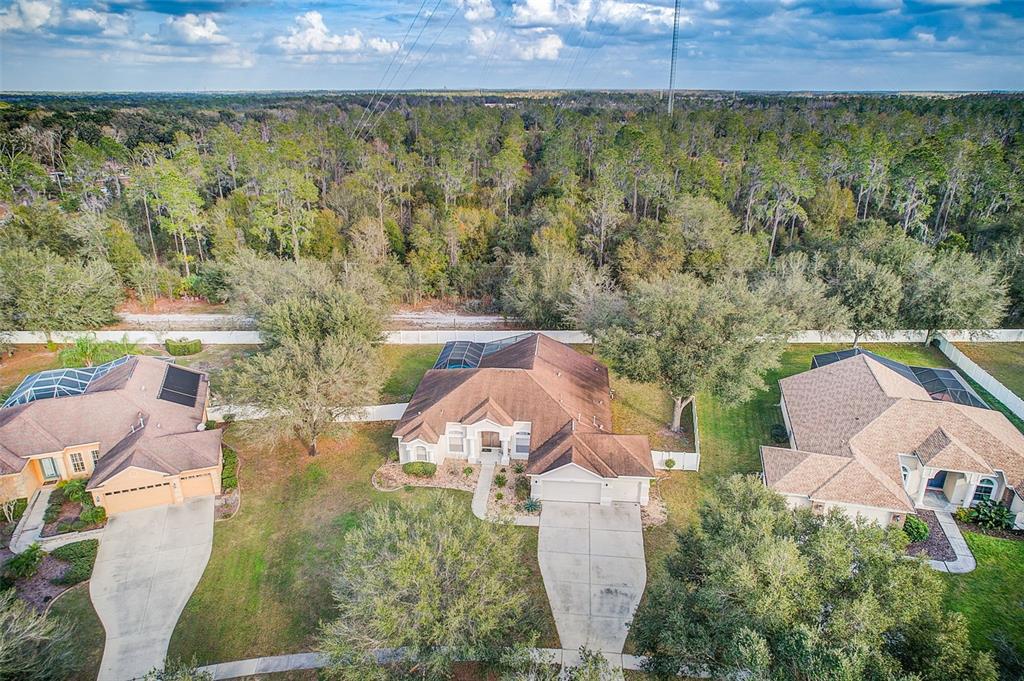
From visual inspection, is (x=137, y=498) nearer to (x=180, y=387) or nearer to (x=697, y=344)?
(x=180, y=387)

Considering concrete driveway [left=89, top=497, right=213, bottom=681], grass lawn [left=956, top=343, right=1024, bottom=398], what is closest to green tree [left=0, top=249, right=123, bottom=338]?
concrete driveway [left=89, top=497, right=213, bottom=681]

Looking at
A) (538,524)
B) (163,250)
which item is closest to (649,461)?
(538,524)

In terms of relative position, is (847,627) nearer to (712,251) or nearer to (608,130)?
(712,251)

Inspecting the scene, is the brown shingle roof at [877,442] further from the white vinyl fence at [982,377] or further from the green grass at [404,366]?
the green grass at [404,366]

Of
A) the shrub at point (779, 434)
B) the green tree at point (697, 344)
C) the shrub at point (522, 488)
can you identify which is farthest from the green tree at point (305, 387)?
the shrub at point (779, 434)

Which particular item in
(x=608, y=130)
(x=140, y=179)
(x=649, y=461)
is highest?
(x=608, y=130)
